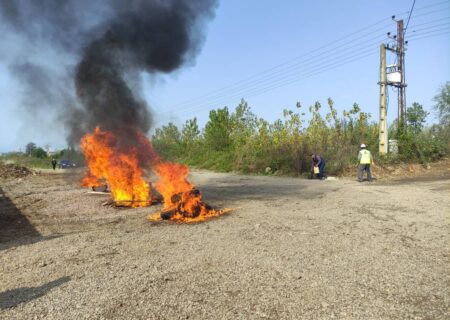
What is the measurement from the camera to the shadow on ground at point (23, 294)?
4.34 m

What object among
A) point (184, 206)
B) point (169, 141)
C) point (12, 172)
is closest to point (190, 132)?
point (169, 141)

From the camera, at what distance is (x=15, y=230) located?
8672mm

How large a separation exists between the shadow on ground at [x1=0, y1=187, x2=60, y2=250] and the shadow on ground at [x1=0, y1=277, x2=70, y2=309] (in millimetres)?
2672

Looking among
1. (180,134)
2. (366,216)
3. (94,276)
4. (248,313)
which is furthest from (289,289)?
(180,134)

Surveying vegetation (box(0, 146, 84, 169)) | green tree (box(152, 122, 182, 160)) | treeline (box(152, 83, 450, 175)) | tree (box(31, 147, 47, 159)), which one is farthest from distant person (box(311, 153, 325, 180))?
tree (box(31, 147, 47, 159))

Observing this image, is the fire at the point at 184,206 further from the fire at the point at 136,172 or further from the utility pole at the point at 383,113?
the utility pole at the point at 383,113

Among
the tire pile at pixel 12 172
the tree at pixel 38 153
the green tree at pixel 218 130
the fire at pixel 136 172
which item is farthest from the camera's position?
the tree at pixel 38 153

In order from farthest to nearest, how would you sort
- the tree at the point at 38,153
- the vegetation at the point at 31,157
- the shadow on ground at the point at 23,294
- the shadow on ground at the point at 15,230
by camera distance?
1. the tree at the point at 38,153
2. the vegetation at the point at 31,157
3. the shadow on ground at the point at 15,230
4. the shadow on ground at the point at 23,294

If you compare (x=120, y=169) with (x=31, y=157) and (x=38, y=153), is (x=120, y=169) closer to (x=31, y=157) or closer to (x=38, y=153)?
(x=31, y=157)

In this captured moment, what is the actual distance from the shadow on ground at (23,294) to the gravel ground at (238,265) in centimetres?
2

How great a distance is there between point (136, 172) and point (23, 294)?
7.19 metres

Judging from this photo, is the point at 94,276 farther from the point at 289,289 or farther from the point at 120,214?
the point at 120,214

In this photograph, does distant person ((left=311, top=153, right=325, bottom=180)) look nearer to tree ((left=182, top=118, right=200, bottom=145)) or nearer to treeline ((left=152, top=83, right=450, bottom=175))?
treeline ((left=152, top=83, right=450, bottom=175))

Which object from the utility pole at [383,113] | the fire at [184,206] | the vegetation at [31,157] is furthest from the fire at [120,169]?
the vegetation at [31,157]
